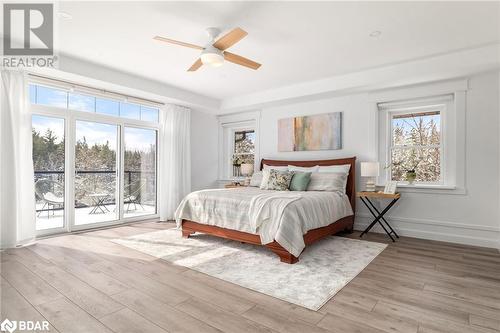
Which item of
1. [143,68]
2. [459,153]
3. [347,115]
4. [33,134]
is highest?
[143,68]

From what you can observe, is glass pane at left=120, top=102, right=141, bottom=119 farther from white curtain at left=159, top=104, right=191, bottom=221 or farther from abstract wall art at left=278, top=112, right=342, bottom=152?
abstract wall art at left=278, top=112, right=342, bottom=152

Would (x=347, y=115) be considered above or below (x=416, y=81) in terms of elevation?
below

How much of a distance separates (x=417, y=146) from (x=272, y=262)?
10.2 ft

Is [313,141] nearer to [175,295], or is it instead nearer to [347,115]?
[347,115]

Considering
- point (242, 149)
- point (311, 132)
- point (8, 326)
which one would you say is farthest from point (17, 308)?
point (242, 149)

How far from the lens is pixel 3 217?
3410 mm

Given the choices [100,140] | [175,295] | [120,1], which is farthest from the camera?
[100,140]

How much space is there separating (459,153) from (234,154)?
4.31 meters

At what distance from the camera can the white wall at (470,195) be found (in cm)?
360

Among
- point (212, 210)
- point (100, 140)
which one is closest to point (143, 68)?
point (100, 140)

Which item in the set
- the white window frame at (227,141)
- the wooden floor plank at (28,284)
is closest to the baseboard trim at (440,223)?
the white window frame at (227,141)

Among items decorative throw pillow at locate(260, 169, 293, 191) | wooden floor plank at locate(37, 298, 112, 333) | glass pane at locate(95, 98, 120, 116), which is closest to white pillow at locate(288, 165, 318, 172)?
decorative throw pillow at locate(260, 169, 293, 191)

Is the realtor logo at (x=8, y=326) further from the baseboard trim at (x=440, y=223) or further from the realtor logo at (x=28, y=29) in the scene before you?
the baseboard trim at (x=440, y=223)

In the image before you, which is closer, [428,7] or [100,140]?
[428,7]
